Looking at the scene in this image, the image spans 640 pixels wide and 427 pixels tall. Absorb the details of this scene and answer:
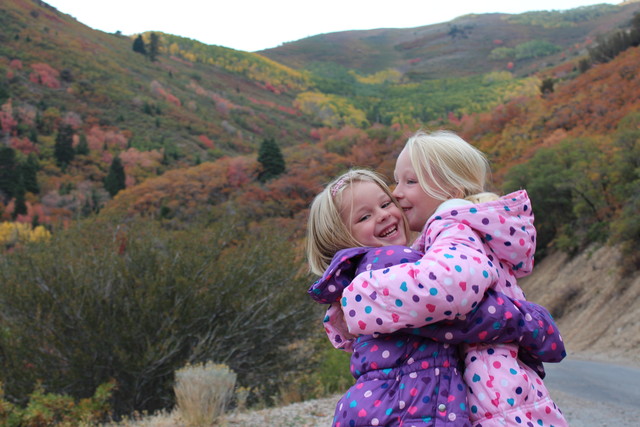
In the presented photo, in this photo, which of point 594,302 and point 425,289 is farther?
point 594,302

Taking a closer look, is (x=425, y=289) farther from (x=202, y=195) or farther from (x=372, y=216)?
(x=202, y=195)

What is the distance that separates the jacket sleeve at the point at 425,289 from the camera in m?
1.57

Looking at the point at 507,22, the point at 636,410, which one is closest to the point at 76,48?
the point at 636,410

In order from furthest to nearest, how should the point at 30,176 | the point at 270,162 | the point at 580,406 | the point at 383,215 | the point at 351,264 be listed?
the point at 30,176 → the point at 270,162 → the point at 580,406 → the point at 383,215 → the point at 351,264

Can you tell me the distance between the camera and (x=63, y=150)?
5462cm

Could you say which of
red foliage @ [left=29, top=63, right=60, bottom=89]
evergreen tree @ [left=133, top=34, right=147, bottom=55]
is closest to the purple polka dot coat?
red foliage @ [left=29, top=63, right=60, bottom=89]

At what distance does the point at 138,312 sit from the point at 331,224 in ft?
26.4

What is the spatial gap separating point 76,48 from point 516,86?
62426mm

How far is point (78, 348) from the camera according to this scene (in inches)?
354

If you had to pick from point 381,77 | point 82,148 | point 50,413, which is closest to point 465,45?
point 381,77

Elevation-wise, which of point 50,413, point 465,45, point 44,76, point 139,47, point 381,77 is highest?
point 465,45

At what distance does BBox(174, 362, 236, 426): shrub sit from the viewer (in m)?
7.18

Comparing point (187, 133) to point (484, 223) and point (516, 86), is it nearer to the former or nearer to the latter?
point (516, 86)

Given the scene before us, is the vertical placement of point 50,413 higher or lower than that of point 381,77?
lower
